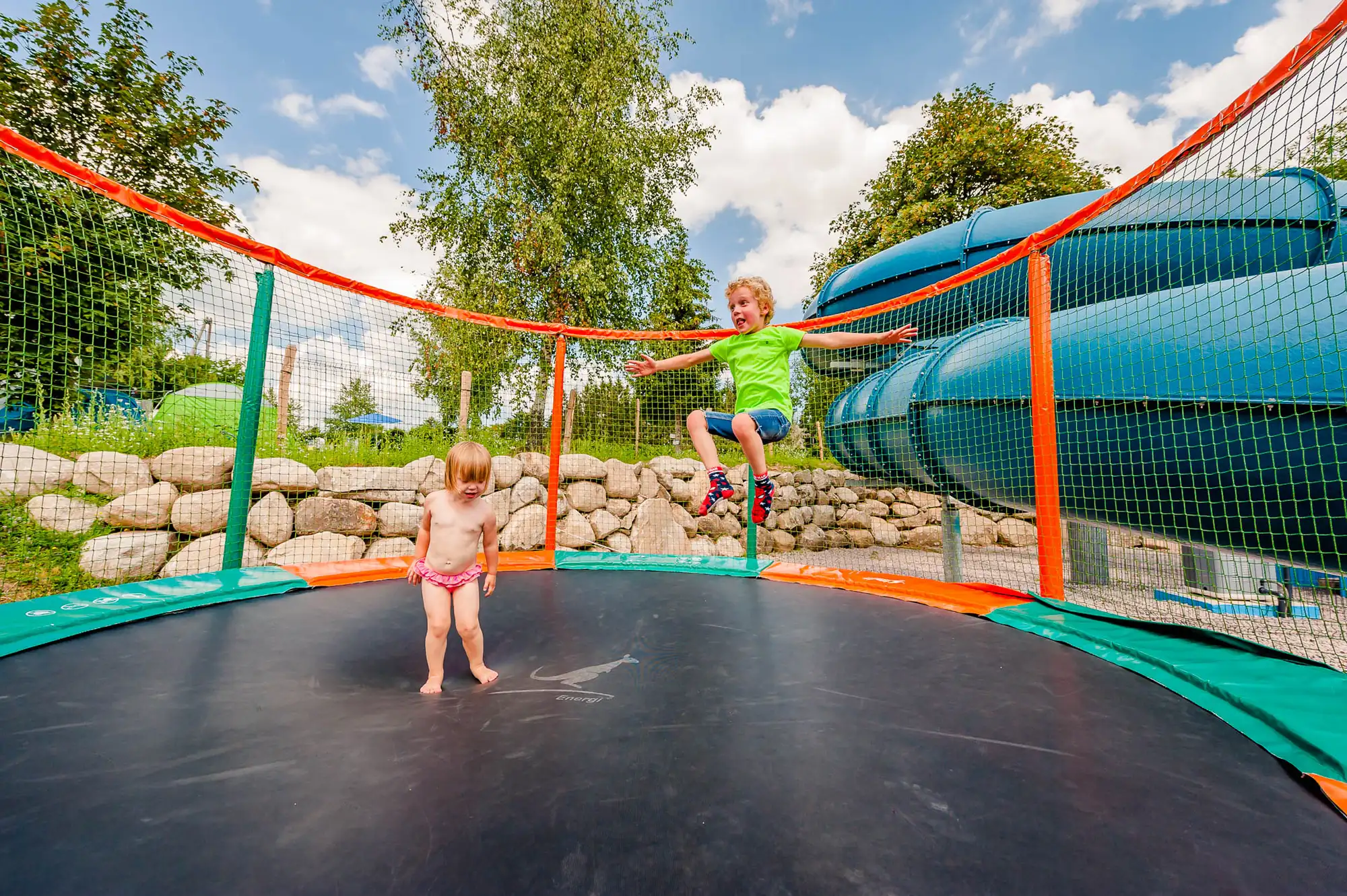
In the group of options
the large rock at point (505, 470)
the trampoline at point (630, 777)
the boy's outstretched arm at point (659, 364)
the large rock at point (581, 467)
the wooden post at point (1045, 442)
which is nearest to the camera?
the trampoline at point (630, 777)

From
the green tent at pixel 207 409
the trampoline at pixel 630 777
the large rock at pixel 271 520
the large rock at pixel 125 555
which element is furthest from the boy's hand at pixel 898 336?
the large rock at pixel 125 555

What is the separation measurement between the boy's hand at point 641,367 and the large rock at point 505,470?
175 cm

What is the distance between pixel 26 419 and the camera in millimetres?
3447

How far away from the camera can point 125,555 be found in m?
2.63

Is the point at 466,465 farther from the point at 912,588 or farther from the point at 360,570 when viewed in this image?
the point at 912,588

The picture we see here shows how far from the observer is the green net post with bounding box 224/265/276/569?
83.4 inches

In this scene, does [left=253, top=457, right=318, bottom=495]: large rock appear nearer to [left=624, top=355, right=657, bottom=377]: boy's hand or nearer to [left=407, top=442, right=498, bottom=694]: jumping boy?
[left=624, top=355, right=657, bottom=377]: boy's hand

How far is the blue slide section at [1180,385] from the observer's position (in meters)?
1.71

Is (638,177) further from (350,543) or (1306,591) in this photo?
(1306,591)

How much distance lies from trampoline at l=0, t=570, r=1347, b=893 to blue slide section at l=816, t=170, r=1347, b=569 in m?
1.08

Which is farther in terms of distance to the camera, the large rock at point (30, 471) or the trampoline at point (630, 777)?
the large rock at point (30, 471)

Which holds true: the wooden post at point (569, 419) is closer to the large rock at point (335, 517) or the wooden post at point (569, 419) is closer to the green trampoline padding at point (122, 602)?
the large rock at point (335, 517)

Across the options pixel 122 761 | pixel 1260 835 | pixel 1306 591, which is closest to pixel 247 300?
pixel 122 761

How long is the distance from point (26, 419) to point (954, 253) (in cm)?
587
